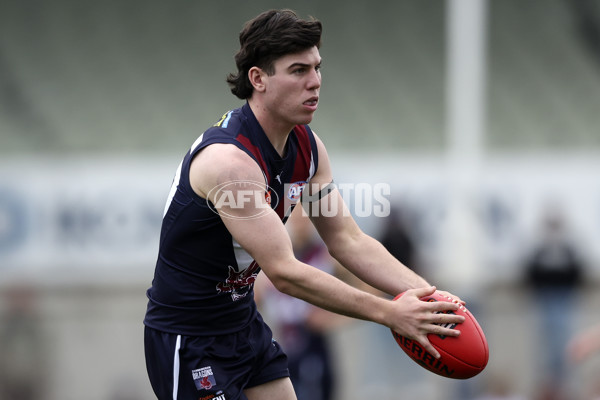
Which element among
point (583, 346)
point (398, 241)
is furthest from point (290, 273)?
point (583, 346)

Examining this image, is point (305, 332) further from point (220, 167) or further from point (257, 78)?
point (220, 167)

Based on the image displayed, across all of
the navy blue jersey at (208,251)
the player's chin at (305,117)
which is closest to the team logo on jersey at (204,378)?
the navy blue jersey at (208,251)

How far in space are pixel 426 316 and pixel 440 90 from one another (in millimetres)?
12509

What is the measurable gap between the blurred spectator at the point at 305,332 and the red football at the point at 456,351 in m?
3.09

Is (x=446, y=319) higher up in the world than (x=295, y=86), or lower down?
lower down

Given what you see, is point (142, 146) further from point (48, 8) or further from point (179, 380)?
point (179, 380)

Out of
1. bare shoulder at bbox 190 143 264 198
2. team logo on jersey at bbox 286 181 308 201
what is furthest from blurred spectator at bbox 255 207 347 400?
bare shoulder at bbox 190 143 264 198

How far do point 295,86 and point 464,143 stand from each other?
781cm

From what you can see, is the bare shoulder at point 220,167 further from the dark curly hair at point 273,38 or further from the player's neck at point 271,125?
the dark curly hair at point 273,38

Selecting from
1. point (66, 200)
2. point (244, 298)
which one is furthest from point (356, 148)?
point (244, 298)

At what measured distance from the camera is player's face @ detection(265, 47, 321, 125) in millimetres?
3688

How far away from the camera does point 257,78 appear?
3.77 meters

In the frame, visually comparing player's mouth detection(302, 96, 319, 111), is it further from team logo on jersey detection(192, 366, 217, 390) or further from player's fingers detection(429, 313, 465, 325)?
team logo on jersey detection(192, 366, 217, 390)
